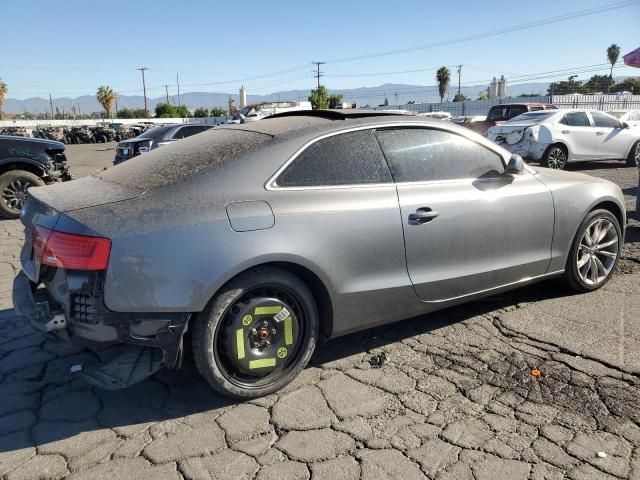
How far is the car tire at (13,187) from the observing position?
7.88 metres

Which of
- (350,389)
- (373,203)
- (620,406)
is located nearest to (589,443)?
(620,406)

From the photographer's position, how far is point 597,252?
4500 mm

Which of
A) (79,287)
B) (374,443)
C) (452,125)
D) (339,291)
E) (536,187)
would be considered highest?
(452,125)

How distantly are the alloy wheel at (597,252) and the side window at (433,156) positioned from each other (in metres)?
1.15

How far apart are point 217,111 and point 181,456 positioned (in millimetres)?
87214

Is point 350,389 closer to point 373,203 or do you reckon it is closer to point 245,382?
point 245,382

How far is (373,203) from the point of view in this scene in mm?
3219

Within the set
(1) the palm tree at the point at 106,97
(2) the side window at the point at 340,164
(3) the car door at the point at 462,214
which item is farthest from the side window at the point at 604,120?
(1) the palm tree at the point at 106,97

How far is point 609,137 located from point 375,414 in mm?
12666

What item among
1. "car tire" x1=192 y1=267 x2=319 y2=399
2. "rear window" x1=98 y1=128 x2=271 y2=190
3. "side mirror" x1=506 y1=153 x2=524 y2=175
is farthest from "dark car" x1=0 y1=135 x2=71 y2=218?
"side mirror" x1=506 y1=153 x2=524 y2=175

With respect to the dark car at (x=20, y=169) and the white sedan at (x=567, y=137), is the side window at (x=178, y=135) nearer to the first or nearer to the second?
the dark car at (x=20, y=169)

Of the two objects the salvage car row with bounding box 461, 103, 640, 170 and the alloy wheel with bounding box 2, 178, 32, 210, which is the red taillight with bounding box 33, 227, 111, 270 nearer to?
the alloy wheel with bounding box 2, 178, 32, 210

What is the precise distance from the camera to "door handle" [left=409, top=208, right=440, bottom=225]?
3.33 metres

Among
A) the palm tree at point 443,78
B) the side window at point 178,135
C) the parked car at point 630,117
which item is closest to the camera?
the side window at point 178,135
